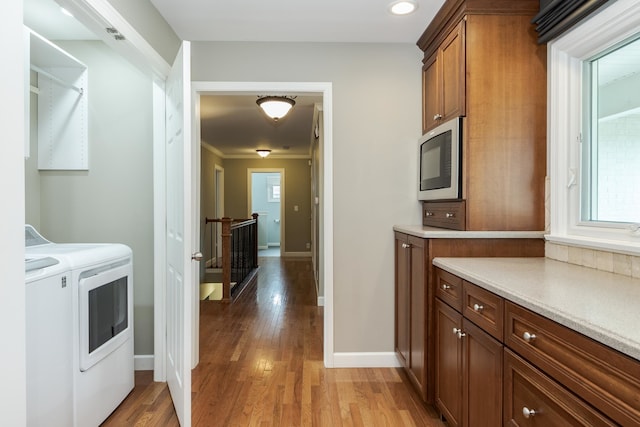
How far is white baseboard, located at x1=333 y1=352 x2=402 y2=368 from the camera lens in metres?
2.79

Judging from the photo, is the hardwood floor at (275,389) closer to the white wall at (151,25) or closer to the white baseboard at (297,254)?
the white wall at (151,25)

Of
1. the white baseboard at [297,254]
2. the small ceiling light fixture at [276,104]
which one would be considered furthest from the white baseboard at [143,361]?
the white baseboard at [297,254]

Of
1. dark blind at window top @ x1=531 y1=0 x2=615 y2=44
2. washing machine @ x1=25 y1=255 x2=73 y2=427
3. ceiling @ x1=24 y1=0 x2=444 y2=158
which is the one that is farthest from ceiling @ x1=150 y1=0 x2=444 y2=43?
washing machine @ x1=25 y1=255 x2=73 y2=427

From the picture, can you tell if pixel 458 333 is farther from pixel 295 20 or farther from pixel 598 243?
pixel 295 20

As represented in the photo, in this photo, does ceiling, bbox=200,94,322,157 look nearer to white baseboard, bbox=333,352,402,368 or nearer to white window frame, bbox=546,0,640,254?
white window frame, bbox=546,0,640,254

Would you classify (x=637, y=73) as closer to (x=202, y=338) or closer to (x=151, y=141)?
(x=151, y=141)

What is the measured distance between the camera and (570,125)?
1967 mm


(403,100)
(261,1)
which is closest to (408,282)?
(403,100)

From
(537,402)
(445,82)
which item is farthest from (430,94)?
(537,402)

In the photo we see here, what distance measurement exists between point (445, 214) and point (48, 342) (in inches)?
84.7

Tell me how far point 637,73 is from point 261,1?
6.23 feet

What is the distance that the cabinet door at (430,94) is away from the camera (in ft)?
8.22

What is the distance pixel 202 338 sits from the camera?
343cm

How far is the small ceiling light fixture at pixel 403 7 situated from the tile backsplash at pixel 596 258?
156 cm
